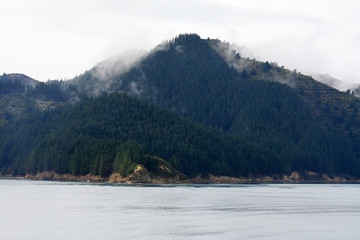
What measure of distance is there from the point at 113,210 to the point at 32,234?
32.2m

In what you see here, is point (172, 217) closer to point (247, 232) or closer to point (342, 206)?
point (247, 232)

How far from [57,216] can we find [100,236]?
2264 cm

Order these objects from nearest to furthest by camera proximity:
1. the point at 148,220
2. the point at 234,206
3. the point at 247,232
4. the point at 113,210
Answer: the point at 247,232
the point at 148,220
the point at 113,210
the point at 234,206

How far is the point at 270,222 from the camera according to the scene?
91.2 metres

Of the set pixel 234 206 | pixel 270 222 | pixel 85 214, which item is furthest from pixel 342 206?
pixel 85 214

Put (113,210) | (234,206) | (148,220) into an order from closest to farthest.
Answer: (148,220)
(113,210)
(234,206)

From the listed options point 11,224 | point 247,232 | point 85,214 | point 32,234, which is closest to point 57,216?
point 85,214

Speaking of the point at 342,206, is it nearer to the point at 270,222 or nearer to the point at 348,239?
the point at 270,222

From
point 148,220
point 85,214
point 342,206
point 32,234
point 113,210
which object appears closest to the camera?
point 32,234

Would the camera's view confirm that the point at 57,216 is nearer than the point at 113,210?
Yes

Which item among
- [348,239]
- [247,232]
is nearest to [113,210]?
[247,232]

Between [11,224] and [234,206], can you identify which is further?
[234,206]

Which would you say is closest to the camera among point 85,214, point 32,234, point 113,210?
point 32,234

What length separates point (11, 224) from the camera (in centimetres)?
8238
